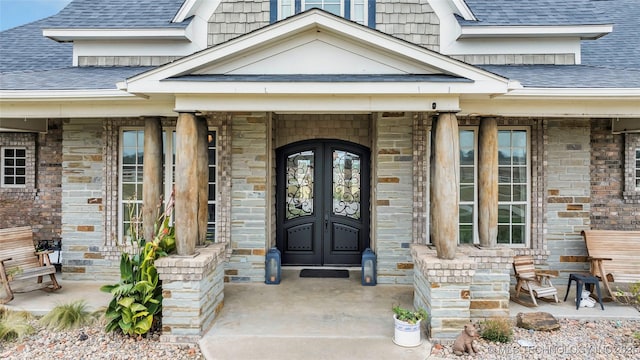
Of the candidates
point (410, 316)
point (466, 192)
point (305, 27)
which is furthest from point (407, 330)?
point (305, 27)

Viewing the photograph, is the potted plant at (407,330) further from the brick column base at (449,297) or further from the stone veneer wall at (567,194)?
the stone veneer wall at (567,194)

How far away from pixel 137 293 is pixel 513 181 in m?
5.80

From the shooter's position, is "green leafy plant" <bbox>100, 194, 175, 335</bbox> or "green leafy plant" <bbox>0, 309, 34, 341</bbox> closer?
"green leafy plant" <bbox>100, 194, 175, 335</bbox>

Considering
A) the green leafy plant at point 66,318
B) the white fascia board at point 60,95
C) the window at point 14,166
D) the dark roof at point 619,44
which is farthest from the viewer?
the window at point 14,166

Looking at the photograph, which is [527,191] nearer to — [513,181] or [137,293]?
[513,181]

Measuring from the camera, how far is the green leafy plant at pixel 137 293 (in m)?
4.49

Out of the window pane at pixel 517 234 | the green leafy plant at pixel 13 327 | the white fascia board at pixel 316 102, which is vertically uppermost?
the white fascia board at pixel 316 102

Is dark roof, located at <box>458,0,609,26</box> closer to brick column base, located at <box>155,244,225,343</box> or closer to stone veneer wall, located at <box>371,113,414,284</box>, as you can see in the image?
stone veneer wall, located at <box>371,113,414,284</box>

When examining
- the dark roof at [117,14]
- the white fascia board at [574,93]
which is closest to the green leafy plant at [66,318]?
the dark roof at [117,14]

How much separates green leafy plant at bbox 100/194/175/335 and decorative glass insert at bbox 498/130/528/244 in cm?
524

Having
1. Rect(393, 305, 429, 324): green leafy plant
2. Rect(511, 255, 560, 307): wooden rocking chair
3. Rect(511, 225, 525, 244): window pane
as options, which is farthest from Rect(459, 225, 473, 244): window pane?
Rect(393, 305, 429, 324): green leafy plant

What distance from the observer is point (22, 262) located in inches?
238

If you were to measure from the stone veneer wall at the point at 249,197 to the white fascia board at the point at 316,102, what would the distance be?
1836mm

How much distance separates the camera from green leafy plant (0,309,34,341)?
4.60 meters
